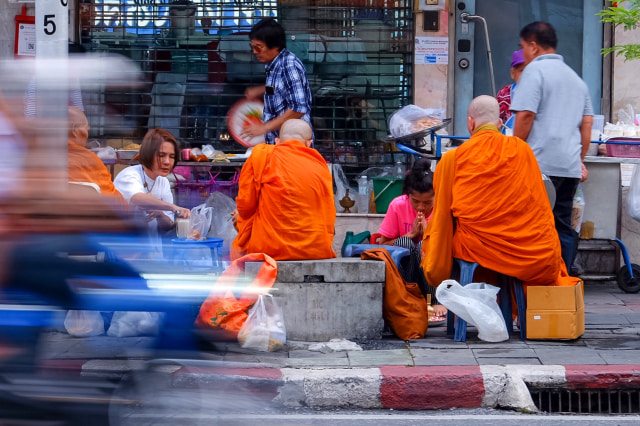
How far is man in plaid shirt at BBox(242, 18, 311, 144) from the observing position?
7352 mm

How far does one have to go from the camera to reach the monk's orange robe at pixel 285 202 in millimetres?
6203

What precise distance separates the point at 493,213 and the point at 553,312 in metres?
0.74

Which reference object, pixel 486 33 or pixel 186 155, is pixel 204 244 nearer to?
pixel 186 155

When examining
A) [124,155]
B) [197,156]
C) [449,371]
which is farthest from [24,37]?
[449,371]

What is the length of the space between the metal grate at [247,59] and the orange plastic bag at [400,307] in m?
3.65

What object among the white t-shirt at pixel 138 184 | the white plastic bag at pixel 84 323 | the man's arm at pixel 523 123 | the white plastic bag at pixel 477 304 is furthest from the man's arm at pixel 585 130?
the white plastic bag at pixel 84 323

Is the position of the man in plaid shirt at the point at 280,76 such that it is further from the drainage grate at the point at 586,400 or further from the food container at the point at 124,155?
the drainage grate at the point at 586,400

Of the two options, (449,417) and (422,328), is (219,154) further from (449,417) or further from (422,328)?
(449,417)

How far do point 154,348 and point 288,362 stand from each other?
2829 millimetres

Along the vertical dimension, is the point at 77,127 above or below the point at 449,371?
above

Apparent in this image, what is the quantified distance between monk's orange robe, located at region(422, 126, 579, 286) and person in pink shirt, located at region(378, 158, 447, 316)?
2.23 ft

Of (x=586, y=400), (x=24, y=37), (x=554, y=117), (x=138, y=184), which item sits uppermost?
(x=24, y=37)

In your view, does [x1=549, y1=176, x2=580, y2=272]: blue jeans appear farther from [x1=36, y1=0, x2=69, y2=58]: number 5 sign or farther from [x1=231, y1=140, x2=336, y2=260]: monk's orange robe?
[x1=36, y1=0, x2=69, y2=58]: number 5 sign

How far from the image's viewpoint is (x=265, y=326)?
5.71 metres
